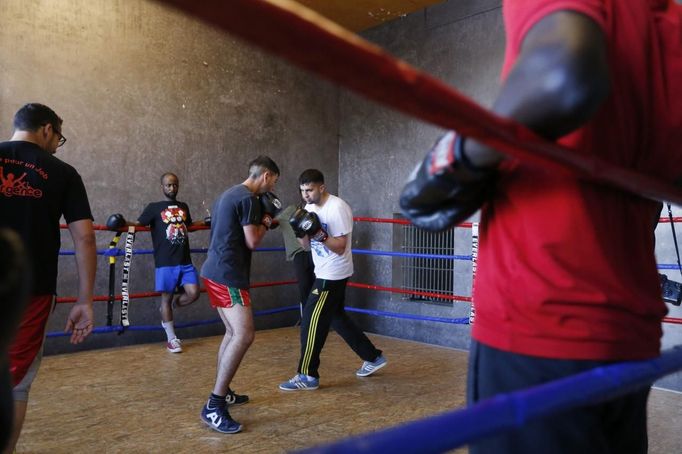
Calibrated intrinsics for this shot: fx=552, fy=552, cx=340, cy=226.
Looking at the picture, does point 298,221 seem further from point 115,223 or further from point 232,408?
point 115,223

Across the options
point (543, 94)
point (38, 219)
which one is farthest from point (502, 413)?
point (38, 219)

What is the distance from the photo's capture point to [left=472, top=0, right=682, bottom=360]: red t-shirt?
0.69 metres

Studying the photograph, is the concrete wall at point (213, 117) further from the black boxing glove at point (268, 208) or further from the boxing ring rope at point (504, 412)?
the boxing ring rope at point (504, 412)

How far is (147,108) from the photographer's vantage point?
5.29 m

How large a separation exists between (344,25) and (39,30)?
3.19m

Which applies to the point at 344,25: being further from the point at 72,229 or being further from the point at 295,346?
the point at 72,229

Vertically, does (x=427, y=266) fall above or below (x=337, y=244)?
below

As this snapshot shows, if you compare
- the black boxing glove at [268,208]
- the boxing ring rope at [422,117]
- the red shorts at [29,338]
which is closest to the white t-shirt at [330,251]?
the black boxing glove at [268,208]

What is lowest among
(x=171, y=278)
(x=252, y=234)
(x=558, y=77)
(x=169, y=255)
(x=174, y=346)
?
(x=174, y=346)

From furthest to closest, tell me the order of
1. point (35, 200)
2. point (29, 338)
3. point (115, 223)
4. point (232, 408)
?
point (115, 223), point (232, 408), point (35, 200), point (29, 338)

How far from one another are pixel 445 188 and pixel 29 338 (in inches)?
75.1

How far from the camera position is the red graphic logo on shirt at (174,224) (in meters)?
4.84

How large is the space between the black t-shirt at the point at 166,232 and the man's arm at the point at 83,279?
2.59 meters

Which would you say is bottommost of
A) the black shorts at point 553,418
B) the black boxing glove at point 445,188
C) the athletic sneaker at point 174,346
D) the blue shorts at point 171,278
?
the athletic sneaker at point 174,346
